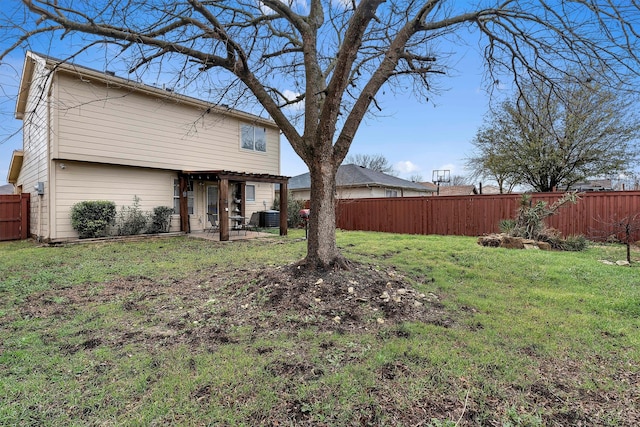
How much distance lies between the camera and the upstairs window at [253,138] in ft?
46.7

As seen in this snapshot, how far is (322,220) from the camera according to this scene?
480 cm

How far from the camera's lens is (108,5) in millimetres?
4035

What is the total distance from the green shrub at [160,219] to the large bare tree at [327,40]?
22.9ft

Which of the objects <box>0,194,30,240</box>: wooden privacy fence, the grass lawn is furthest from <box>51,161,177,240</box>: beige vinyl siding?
the grass lawn

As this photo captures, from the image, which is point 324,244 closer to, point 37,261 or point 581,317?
point 581,317

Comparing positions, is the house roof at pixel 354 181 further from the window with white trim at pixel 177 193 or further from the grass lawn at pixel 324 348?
the grass lawn at pixel 324 348

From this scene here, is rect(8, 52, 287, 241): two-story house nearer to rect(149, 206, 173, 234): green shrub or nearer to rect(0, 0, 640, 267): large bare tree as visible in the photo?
rect(149, 206, 173, 234): green shrub

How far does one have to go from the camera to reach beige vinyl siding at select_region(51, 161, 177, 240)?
31.6ft

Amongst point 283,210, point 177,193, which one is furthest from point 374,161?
point 177,193

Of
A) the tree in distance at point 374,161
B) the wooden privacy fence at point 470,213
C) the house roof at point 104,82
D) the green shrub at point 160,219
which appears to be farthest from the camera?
the tree in distance at point 374,161

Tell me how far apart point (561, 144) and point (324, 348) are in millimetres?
16222

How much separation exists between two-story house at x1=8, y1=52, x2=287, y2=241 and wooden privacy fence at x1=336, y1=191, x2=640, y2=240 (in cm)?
486

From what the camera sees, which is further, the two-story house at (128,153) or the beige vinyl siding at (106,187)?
the beige vinyl siding at (106,187)

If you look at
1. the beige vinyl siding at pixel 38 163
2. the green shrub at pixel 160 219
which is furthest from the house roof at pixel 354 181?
the beige vinyl siding at pixel 38 163
